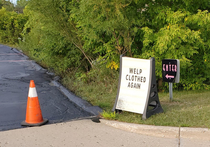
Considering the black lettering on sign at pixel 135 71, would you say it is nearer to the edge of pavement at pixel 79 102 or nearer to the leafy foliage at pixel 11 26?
the edge of pavement at pixel 79 102

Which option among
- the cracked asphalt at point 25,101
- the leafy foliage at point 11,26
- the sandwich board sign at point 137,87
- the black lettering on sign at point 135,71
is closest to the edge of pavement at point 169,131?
the sandwich board sign at point 137,87

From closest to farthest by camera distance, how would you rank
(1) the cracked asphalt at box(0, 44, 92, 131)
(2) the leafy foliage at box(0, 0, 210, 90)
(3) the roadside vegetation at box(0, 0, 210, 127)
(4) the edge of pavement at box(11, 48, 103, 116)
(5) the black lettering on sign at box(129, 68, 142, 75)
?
(5) the black lettering on sign at box(129, 68, 142, 75)
(1) the cracked asphalt at box(0, 44, 92, 131)
(4) the edge of pavement at box(11, 48, 103, 116)
(3) the roadside vegetation at box(0, 0, 210, 127)
(2) the leafy foliage at box(0, 0, 210, 90)

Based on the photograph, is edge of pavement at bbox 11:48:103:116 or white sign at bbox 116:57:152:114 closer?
white sign at bbox 116:57:152:114

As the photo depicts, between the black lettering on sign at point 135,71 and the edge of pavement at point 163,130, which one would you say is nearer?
the edge of pavement at point 163,130

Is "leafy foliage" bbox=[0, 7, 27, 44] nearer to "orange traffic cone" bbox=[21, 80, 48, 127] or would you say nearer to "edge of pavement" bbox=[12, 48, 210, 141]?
"orange traffic cone" bbox=[21, 80, 48, 127]

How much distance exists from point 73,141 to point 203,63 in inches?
202

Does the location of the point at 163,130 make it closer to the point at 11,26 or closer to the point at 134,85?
the point at 134,85

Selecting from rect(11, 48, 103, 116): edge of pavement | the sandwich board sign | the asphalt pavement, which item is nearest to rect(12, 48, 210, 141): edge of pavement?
the asphalt pavement

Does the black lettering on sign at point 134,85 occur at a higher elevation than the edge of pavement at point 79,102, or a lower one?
higher

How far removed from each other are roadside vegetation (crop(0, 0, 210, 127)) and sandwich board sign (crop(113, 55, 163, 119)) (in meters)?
0.20

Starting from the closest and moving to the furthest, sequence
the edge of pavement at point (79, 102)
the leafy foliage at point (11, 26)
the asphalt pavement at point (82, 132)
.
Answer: the asphalt pavement at point (82, 132), the edge of pavement at point (79, 102), the leafy foliage at point (11, 26)

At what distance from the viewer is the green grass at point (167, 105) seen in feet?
17.5

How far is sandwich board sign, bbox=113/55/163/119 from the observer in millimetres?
5602

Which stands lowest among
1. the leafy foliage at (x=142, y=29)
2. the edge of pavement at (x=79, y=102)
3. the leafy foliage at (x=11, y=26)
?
the edge of pavement at (x=79, y=102)
